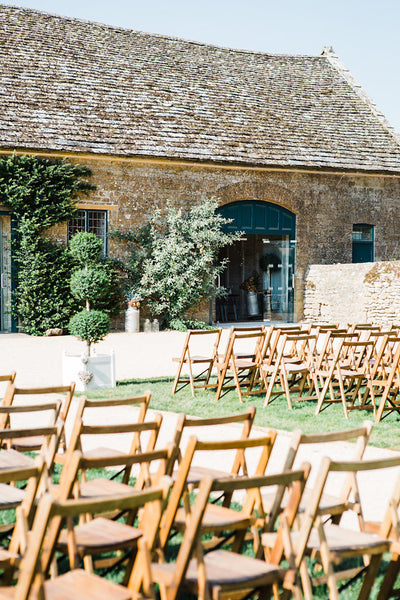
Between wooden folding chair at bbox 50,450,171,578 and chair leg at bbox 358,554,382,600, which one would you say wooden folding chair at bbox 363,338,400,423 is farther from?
wooden folding chair at bbox 50,450,171,578

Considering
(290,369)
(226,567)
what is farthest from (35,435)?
(290,369)

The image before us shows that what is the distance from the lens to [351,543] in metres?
3.27

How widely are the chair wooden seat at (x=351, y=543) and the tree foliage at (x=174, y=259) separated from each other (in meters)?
14.6

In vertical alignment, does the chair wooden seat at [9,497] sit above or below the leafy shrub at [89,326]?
below

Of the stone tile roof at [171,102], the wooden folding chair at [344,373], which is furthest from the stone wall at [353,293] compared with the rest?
the wooden folding chair at [344,373]

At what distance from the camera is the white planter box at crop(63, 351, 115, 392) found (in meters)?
9.65

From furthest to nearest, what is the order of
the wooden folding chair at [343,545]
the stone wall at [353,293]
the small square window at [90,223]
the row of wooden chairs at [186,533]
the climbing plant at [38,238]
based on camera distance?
the small square window at [90,223] → the stone wall at [353,293] → the climbing plant at [38,238] → the wooden folding chair at [343,545] → the row of wooden chairs at [186,533]

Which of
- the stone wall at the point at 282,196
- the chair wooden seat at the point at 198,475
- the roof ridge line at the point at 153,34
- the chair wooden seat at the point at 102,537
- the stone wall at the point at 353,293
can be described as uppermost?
the roof ridge line at the point at 153,34

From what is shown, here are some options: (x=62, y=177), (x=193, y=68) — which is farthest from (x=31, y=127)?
(x=193, y=68)

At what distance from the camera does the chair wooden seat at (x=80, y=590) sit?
2.67 m

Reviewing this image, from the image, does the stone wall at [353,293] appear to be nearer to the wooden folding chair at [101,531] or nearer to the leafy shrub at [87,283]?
the leafy shrub at [87,283]

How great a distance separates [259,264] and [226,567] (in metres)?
19.0

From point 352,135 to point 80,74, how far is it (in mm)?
8280

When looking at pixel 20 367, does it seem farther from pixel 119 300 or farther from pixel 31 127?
pixel 31 127
